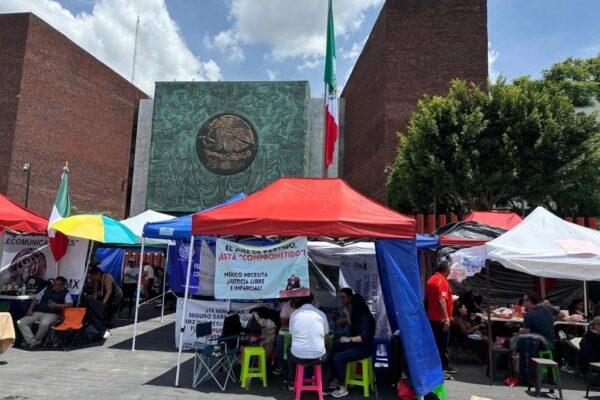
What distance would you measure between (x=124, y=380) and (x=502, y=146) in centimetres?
1756

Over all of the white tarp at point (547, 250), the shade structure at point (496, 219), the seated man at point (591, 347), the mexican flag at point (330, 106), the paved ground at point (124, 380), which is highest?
the mexican flag at point (330, 106)

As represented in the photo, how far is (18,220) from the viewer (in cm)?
973

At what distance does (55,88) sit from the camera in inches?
1535

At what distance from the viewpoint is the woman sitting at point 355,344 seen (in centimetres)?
630

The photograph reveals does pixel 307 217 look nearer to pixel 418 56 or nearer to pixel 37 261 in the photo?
pixel 37 261

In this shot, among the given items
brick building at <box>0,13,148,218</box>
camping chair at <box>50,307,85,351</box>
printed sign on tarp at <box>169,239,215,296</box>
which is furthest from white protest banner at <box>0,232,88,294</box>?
brick building at <box>0,13,148,218</box>

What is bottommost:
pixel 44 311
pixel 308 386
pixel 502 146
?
pixel 308 386

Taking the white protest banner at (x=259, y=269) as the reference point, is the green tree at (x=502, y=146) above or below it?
above

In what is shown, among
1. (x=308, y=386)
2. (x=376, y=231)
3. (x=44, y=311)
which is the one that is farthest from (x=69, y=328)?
(x=376, y=231)

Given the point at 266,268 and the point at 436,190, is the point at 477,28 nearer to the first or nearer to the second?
the point at 436,190

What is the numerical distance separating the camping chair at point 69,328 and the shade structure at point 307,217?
14.0 ft

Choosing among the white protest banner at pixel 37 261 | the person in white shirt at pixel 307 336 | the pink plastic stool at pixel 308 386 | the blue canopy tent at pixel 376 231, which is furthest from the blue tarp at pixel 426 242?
the white protest banner at pixel 37 261

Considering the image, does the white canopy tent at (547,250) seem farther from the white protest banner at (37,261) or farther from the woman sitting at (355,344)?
the white protest banner at (37,261)

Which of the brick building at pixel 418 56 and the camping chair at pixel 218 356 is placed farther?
the brick building at pixel 418 56
